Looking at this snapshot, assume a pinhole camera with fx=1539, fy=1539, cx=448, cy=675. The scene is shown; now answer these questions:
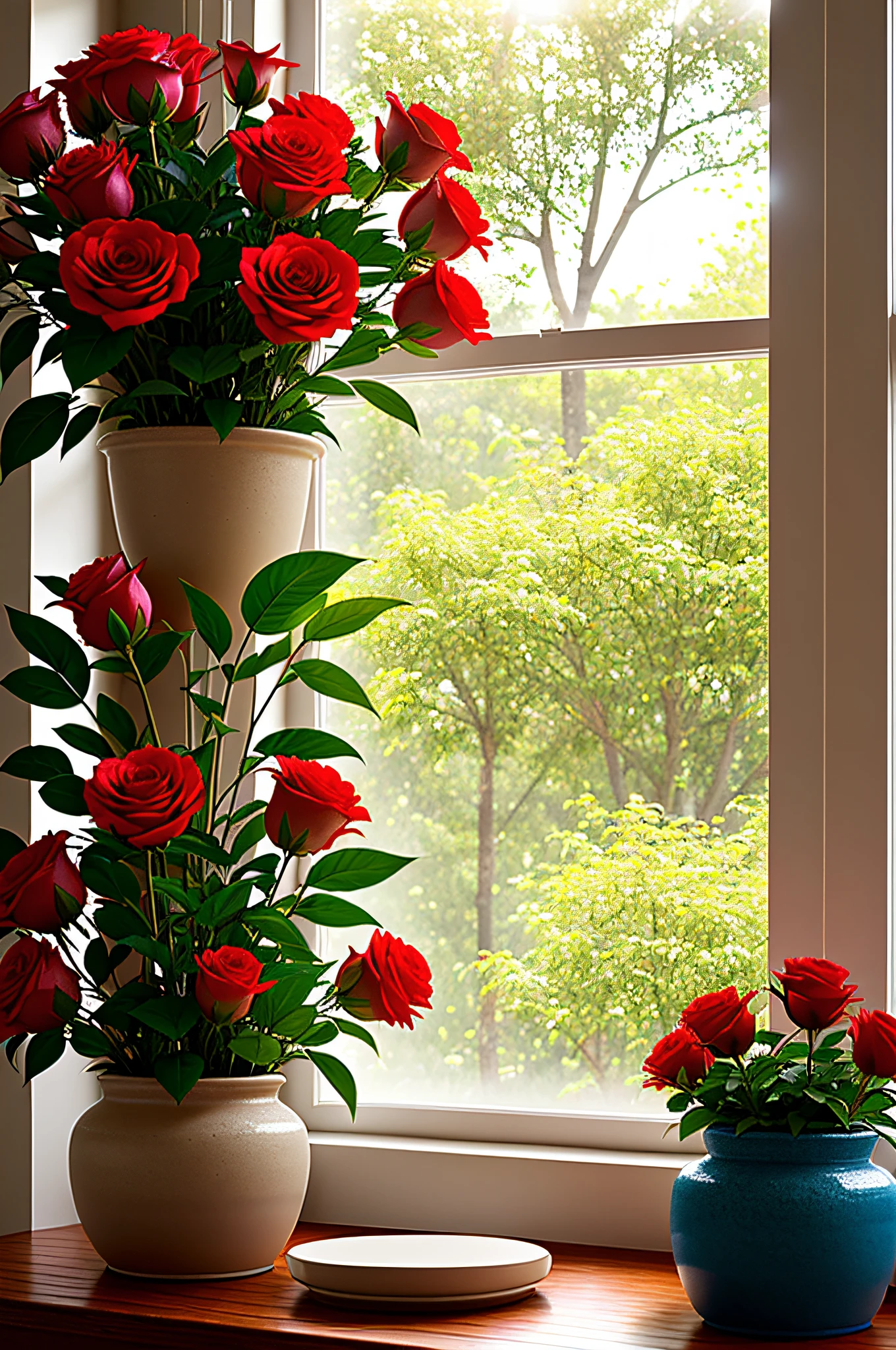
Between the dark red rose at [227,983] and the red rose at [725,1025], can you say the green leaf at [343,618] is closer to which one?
the dark red rose at [227,983]

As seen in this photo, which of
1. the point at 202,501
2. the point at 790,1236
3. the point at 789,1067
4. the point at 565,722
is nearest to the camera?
the point at 790,1236

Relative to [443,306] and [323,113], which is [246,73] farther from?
[443,306]

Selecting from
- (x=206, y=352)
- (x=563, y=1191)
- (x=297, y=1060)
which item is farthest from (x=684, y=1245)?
(x=206, y=352)

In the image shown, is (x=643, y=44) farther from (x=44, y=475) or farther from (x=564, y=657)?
(x=44, y=475)

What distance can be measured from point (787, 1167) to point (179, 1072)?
1.64 ft

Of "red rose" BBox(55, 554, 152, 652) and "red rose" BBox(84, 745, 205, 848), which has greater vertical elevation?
"red rose" BBox(55, 554, 152, 652)

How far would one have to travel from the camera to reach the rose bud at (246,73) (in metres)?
1.37

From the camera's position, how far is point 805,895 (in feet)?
4.69

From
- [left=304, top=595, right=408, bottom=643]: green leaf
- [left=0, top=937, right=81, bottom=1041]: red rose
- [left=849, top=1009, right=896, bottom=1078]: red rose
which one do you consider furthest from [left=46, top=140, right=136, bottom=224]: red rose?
[left=849, top=1009, right=896, bottom=1078]: red rose

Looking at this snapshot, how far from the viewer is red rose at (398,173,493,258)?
53.6 inches

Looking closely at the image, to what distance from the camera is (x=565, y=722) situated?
5.30 feet

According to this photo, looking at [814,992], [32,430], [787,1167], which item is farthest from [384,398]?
[787,1167]

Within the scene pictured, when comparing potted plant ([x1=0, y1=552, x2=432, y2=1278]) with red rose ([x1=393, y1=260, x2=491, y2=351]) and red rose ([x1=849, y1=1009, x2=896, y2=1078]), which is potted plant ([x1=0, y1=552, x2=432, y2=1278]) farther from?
red rose ([x1=849, y1=1009, x2=896, y2=1078])

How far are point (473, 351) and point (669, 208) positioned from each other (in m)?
0.25
